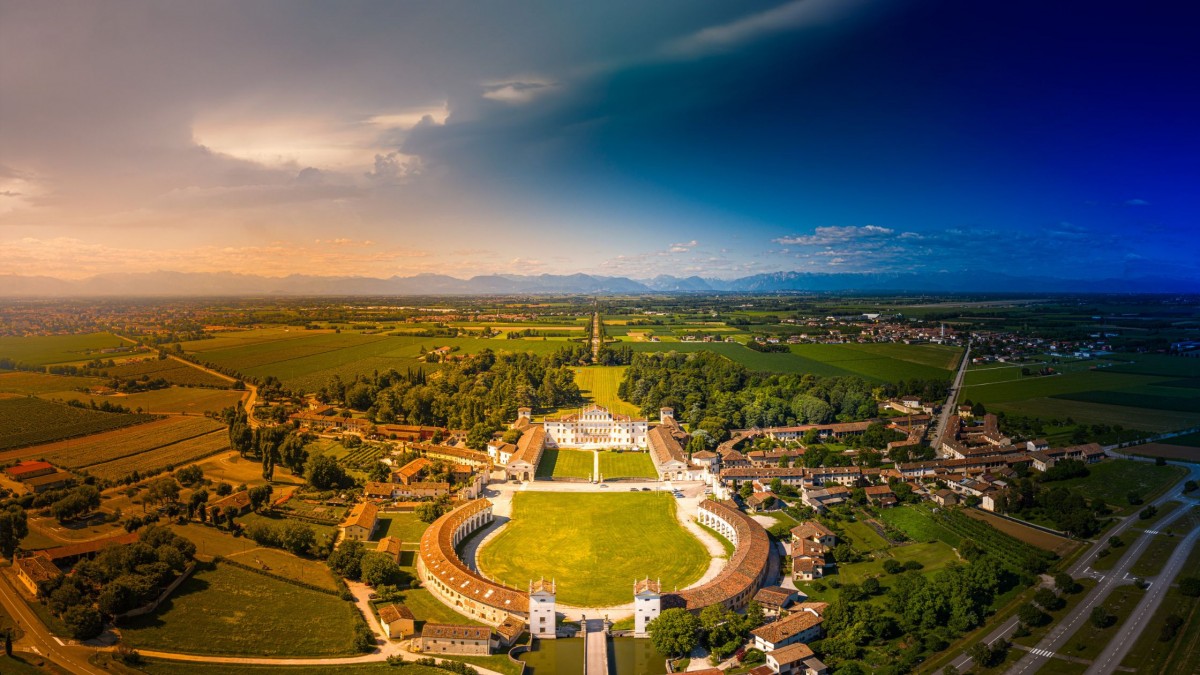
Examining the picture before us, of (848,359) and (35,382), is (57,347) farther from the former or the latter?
(848,359)

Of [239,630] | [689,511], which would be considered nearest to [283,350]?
[239,630]

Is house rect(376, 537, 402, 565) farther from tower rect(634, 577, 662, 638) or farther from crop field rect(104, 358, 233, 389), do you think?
crop field rect(104, 358, 233, 389)

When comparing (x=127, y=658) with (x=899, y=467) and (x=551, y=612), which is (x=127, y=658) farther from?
(x=899, y=467)

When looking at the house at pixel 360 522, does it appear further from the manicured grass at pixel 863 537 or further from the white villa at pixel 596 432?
the manicured grass at pixel 863 537

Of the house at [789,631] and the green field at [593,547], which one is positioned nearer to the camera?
the house at [789,631]

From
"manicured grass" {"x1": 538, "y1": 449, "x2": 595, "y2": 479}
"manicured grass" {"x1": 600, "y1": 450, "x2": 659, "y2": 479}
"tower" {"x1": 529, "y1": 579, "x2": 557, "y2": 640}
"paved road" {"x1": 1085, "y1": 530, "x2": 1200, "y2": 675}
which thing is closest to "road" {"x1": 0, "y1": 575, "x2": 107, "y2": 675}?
"tower" {"x1": 529, "y1": 579, "x2": 557, "y2": 640}

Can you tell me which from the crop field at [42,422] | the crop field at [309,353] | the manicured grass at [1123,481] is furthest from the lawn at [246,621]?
the manicured grass at [1123,481]
